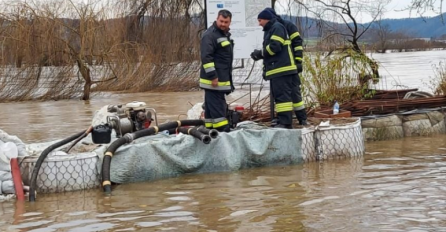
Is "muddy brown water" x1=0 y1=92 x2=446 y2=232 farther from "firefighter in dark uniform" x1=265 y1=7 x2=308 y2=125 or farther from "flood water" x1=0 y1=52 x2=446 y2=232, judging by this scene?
"firefighter in dark uniform" x1=265 y1=7 x2=308 y2=125

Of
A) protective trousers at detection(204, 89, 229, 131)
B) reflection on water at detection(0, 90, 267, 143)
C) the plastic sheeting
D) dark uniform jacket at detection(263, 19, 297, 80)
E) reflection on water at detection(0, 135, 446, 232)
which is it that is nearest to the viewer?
reflection on water at detection(0, 135, 446, 232)

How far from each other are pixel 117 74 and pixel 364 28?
8.31m

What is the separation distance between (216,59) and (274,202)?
106 inches

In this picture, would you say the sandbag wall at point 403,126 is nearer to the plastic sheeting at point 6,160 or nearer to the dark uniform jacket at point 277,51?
the dark uniform jacket at point 277,51

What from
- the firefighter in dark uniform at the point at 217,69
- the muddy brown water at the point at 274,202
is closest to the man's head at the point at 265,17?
the firefighter in dark uniform at the point at 217,69

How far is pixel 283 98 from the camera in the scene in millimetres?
8602

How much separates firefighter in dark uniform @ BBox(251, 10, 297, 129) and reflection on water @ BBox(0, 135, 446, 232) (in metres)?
0.86

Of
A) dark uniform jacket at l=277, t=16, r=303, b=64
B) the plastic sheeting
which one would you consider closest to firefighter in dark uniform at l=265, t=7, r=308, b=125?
dark uniform jacket at l=277, t=16, r=303, b=64

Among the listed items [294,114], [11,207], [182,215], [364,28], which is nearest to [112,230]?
[182,215]

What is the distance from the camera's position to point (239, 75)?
2489 centimetres

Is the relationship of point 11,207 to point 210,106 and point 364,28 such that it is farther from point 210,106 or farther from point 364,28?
point 364,28

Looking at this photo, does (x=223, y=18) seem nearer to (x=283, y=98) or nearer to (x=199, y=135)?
(x=283, y=98)

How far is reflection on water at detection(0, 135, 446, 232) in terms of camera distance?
5.36 metres

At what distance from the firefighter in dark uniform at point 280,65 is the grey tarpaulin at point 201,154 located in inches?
16.8
